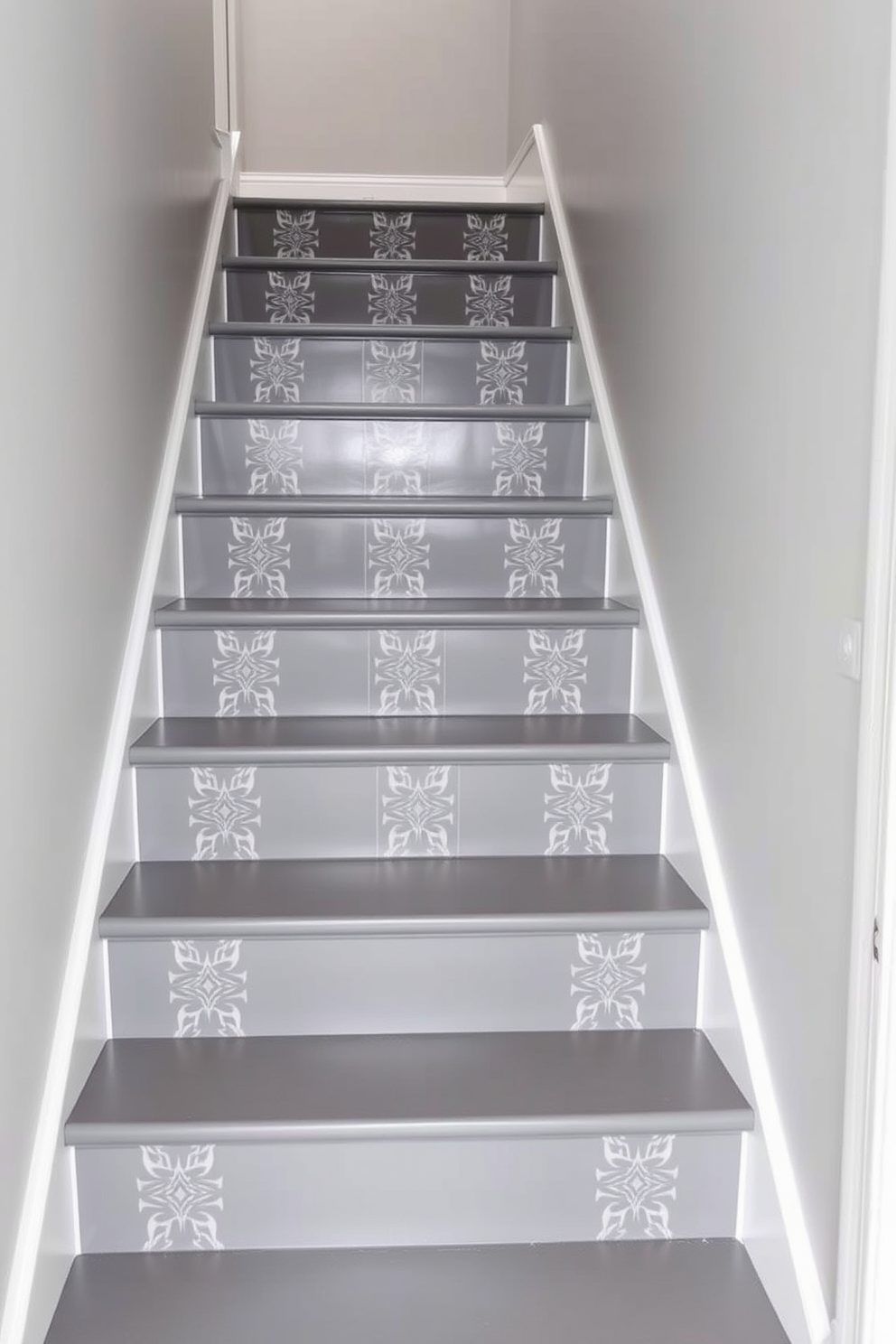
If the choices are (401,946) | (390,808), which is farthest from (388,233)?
(401,946)

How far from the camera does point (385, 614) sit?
233cm

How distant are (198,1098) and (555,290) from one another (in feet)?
8.41

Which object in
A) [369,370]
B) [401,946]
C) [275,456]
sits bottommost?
[401,946]

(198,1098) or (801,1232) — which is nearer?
(801,1232)

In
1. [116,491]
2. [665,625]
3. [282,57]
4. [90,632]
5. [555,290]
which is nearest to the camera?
[90,632]

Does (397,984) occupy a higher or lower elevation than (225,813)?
lower

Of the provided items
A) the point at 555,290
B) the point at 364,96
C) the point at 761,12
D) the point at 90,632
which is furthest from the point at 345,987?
the point at 364,96

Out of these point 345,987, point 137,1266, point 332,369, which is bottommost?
point 137,1266

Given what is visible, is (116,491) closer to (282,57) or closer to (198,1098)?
(198,1098)

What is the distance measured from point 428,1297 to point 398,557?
1546mm

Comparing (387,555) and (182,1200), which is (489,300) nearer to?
(387,555)

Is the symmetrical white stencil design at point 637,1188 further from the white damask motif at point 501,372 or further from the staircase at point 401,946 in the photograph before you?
the white damask motif at point 501,372

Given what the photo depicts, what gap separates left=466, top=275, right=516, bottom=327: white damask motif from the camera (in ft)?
11.3

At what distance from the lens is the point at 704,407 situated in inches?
75.7
